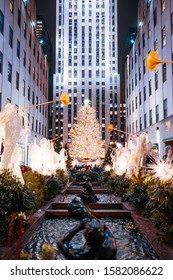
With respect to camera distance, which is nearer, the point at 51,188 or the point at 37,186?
the point at 37,186

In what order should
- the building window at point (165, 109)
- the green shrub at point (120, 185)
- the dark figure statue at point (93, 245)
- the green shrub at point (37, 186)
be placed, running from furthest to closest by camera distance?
the building window at point (165, 109)
the green shrub at point (120, 185)
the green shrub at point (37, 186)
the dark figure statue at point (93, 245)

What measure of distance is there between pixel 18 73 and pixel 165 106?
61.7 feet

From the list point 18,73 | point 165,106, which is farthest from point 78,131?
point 165,106

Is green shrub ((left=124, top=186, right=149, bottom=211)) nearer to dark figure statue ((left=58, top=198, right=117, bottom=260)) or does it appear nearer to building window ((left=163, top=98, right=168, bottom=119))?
dark figure statue ((left=58, top=198, right=117, bottom=260))

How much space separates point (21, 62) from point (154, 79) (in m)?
18.0

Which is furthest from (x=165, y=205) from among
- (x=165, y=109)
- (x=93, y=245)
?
(x=165, y=109)

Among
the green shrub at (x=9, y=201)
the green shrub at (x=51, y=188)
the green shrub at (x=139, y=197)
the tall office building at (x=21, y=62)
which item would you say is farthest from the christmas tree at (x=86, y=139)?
the green shrub at (x=9, y=201)

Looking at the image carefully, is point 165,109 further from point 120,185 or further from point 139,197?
point 139,197

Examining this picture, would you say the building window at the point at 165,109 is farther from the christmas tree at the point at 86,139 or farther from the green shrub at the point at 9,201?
the green shrub at the point at 9,201

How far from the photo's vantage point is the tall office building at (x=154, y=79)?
938 inches

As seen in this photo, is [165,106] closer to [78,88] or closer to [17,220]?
[17,220]

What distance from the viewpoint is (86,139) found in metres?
38.8

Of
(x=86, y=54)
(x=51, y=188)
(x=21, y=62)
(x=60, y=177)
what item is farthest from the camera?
(x=86, y=54)

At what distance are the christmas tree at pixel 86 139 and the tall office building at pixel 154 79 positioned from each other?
7.64m
